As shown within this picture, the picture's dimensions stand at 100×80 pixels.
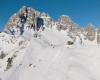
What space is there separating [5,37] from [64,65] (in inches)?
782

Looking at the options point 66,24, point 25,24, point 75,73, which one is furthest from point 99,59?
point 66,24

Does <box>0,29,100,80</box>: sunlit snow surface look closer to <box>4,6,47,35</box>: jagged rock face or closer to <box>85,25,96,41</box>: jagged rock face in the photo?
<box>4,6,47,35</box>: jagged rock face

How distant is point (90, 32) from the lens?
11469cm

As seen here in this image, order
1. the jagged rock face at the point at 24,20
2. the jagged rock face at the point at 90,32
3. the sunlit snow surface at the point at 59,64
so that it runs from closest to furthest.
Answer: the sunlit snow surface at the point at 59,64, the jagged rock face at the point at 24,20, the jagged rock face at the point at 90,32

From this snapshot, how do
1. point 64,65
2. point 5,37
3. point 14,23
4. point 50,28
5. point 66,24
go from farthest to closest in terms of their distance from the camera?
point 66,24 → point 50,28 → point 14,23 → point 5,37 → point 64,65

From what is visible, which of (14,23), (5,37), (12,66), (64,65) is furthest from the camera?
(14,23)

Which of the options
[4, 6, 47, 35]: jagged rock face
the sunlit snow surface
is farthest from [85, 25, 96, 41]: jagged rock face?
the sunlit snow surface

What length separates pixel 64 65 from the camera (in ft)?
44.2

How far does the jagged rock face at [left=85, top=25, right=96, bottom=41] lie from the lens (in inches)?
4322

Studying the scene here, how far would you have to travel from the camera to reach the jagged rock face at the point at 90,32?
109787 millimetres

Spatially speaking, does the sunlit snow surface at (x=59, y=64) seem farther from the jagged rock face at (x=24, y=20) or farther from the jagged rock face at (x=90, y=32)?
the jagged rock face at (x=90, y=32)

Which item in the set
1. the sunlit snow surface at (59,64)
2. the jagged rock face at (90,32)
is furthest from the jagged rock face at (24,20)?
the sunlit snow surface at (59,64)

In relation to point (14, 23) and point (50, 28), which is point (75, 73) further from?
point (50, 28)

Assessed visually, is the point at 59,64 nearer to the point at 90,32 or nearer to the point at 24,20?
the point at 24,20
